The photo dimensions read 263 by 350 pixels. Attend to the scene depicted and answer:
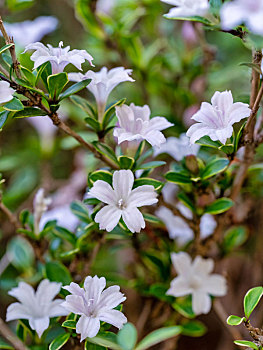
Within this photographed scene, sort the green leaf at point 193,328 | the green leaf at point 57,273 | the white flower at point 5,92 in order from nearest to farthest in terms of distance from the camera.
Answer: the white flower at point 5,92 < the green leaf at point 57,273 < the green leaf at point 193,328

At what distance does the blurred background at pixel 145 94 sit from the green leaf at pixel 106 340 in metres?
0.31

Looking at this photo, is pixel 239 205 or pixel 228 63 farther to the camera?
pixel 228 63

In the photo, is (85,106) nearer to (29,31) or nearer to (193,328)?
(29,31)

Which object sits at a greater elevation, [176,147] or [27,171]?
[176,147]

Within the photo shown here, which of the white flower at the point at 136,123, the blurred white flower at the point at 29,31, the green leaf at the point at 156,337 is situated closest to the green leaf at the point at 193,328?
the green leaf at the point at 156,337

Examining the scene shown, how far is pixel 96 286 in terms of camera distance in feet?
2.29

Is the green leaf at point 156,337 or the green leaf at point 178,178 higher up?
the green leaf at point 178,178

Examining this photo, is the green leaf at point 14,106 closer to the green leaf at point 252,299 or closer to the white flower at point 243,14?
the white flower at point 243,14

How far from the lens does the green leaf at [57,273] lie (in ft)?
2.87

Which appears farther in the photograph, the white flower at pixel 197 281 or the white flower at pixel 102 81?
the white flower at pixel 197 281

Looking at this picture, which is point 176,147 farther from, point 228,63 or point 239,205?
point 228,63

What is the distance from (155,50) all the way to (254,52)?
637 mm

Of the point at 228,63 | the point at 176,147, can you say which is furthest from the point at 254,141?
the point at 228,63

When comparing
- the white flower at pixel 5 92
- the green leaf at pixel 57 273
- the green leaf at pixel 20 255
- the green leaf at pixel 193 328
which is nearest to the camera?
the white flower at pixel 5 92
